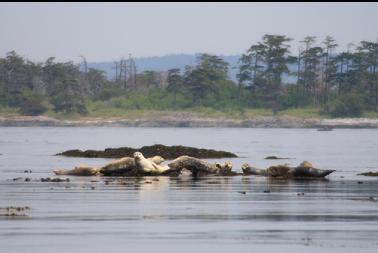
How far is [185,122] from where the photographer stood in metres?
177

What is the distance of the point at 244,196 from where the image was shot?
32.7 metres

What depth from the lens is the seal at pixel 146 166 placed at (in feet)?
135

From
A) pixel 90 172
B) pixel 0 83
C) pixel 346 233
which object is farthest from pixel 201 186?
pixel 0 83

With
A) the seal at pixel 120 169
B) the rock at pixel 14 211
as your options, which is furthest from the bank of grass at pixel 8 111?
the rock at pixel 14 211

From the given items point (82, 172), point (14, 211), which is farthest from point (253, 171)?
point (14, 211)

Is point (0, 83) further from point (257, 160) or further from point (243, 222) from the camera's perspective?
point (243, 222)

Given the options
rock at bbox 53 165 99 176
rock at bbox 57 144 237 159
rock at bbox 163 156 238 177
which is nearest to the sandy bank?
rock at bbox 57 144 237 159

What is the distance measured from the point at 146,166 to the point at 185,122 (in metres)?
136

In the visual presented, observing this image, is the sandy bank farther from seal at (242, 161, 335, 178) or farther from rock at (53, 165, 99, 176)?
rock at (53, 165, 99, 176)

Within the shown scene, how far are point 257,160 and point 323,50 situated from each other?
454ft

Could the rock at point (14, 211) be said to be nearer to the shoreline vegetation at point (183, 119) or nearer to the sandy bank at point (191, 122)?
the sandy bank at point (191, 122)

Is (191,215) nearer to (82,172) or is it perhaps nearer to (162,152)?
(82,172)

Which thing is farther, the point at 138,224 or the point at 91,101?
the point at 91,101

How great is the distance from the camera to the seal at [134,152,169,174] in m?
41.0
